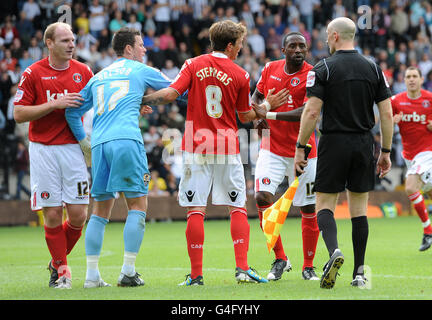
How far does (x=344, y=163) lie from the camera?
6.84 m

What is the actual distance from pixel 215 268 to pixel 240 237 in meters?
1.91

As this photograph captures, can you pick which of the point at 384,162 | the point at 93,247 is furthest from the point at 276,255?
the point at 93,247

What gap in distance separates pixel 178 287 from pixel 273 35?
18331mm

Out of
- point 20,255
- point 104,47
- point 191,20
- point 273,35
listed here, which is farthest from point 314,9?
point 20,255

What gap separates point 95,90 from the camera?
7250 millimetres

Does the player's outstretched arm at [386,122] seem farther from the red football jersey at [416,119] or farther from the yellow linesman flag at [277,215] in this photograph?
the red football jersey at [416,119]

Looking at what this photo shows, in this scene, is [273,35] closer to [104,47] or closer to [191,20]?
[191,20]

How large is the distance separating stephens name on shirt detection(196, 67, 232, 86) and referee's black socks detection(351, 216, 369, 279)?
6.09ft

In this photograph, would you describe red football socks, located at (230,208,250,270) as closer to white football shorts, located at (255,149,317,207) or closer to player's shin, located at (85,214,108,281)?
white football shorts, located at (255,149,317,207)

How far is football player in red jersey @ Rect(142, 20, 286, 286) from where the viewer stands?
7258mm

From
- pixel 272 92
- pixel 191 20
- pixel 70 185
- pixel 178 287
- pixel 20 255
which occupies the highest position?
pixel 191 20

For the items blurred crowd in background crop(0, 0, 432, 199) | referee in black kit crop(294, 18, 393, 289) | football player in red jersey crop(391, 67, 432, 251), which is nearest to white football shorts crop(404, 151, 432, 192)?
football player in red jersey crop(391, 67, 432, 251)

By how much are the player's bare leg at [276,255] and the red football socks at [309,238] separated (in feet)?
0.87

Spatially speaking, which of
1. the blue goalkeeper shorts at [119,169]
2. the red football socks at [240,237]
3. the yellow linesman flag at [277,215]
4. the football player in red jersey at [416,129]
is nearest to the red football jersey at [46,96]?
the blue goalkeeper shorts at [119,169]
